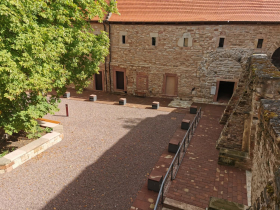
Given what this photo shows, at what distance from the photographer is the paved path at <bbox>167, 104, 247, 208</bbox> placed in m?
6.51

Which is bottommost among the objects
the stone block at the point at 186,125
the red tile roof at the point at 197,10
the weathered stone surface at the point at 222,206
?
the weathered stone surface at the point at 222,206

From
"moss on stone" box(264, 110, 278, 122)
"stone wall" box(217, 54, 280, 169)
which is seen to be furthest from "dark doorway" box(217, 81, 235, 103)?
"moss on stone" box(264, 110, 278, 122)

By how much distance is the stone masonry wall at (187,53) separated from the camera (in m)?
14.4

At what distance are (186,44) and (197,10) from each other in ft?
8.36

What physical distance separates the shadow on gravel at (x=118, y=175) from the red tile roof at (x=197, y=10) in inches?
348

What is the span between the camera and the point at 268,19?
13.6m

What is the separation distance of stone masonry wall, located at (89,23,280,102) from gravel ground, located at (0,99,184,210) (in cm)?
483

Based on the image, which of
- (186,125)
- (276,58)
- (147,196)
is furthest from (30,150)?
(276,58)

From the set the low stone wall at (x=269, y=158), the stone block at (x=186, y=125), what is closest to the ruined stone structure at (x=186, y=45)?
the stone block at (x=186, y=125)

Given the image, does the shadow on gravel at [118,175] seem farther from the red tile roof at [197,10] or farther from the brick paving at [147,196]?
the red tile roof at [197,10]

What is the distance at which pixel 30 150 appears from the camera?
8617 millimetres

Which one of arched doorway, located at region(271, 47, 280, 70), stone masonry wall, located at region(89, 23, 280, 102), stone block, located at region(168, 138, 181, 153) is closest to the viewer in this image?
stone block, located at region(168, 138, 181, 153)

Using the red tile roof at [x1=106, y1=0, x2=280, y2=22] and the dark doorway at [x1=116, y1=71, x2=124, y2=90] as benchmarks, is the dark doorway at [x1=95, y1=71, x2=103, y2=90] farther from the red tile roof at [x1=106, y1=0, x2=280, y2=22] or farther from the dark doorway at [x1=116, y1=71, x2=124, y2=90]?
the red tile roof at [x1=106, y1=0, x2=280, y2=22]

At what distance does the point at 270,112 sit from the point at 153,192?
455 cm
